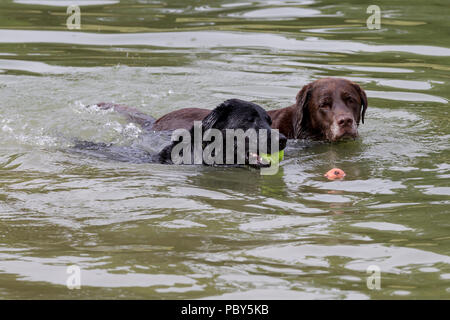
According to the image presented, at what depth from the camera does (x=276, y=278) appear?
4.54 meters

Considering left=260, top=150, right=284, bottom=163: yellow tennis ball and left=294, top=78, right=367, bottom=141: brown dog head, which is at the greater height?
left=294, top=78, right=367, bottom=141: brown dog head

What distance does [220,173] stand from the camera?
720 centimetres

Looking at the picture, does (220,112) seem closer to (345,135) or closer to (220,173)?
(220,173)

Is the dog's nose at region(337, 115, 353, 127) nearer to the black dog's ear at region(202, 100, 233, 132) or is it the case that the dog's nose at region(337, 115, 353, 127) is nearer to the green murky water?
the green murky water

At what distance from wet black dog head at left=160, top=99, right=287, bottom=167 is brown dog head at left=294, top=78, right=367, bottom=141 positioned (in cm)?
129

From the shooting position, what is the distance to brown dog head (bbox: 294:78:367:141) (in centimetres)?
830

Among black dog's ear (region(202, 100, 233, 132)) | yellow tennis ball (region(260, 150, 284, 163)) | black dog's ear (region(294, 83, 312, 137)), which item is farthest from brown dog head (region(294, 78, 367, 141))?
black dog's ear (region(202, 100, 233, 132))

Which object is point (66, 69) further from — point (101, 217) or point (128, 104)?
point (101, 217)

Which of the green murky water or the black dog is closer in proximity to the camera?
the green murky water

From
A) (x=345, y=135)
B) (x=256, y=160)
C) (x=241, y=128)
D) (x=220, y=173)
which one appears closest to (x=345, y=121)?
(x=345, y=135)

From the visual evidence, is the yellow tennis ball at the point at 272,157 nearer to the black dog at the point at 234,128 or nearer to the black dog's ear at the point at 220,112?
the black dog at the point at 234,128

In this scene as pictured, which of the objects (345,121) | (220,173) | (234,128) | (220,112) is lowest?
(220,173)

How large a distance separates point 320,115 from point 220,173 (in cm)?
179
